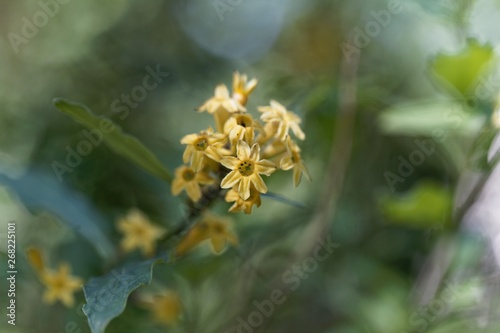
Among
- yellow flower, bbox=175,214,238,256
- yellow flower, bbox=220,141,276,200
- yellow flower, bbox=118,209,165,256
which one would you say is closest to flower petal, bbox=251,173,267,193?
yellow flower, bbox=220,141,276,200

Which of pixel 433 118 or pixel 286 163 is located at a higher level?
pixel 433 118

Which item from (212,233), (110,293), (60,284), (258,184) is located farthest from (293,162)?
(60,284)

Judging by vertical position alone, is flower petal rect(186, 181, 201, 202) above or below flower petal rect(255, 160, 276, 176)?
below

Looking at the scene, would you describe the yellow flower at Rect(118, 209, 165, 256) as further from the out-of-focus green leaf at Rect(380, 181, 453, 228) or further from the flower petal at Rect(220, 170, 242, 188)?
the out-of-focus green leaf at Rect(380, 181, 453, 228)

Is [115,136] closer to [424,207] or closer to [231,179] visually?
[231,179]

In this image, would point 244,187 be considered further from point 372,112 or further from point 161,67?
point 161,67

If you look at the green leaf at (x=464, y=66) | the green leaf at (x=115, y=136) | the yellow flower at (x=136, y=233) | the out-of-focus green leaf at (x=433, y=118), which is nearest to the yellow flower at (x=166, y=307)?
the yellow flower at (x=136, y=233)
